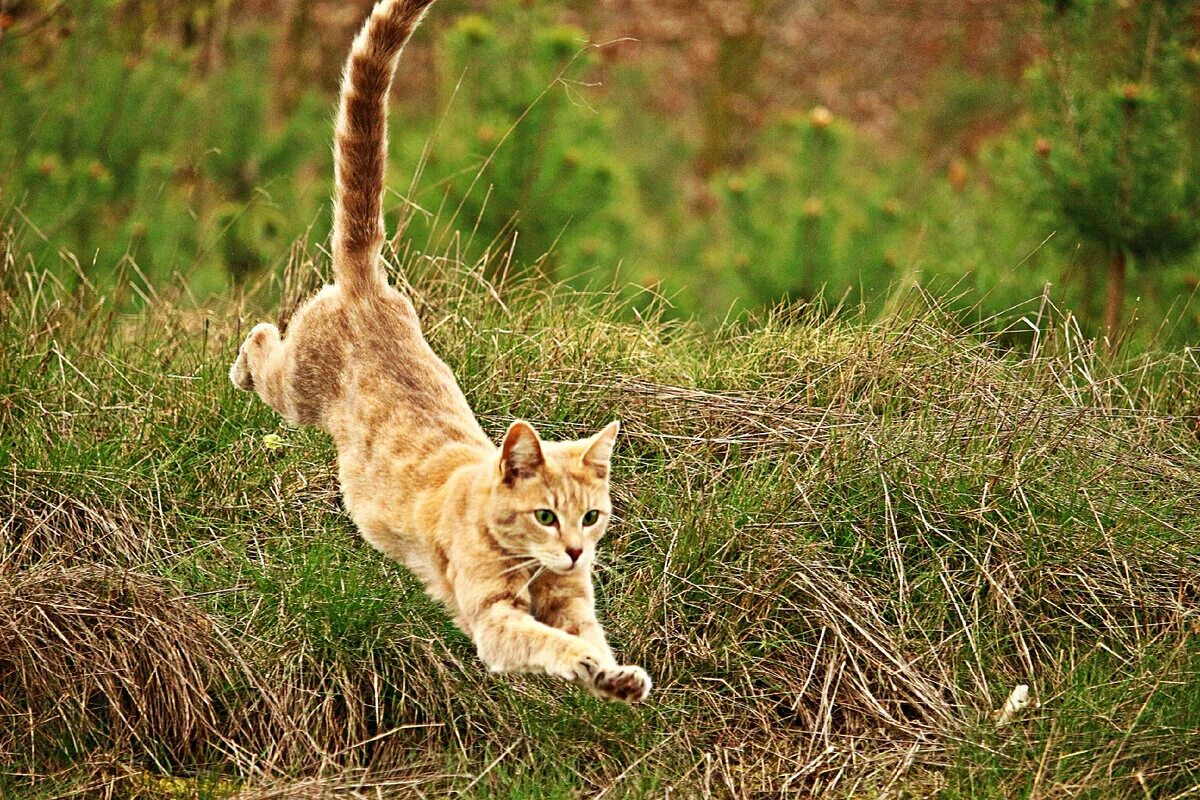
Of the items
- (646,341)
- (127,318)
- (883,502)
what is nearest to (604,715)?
(883,502)

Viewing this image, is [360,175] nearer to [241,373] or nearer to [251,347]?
[251,347]

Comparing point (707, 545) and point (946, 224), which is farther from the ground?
point (707, 545)

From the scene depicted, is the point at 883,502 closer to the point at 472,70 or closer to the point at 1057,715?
the point at 1057,715

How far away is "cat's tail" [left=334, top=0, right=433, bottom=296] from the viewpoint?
14.4 ft

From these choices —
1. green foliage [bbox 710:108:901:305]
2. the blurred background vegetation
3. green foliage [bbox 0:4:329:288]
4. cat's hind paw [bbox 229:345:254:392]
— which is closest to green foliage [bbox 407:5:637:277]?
the blurred background vegetation

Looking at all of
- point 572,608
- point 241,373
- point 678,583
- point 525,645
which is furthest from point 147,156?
point 525,645

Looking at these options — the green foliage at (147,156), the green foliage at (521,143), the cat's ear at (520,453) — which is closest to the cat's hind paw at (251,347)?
the cat's ear at (520,453)

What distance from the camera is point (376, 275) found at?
455cm

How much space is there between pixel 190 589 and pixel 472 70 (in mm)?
4494

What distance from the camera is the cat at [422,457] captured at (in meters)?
3.59

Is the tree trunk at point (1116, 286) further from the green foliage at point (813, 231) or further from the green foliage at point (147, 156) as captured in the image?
the green foliage at point (147, 156)

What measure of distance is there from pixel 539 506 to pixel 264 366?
155cm

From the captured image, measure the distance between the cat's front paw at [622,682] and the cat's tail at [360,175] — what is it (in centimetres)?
170

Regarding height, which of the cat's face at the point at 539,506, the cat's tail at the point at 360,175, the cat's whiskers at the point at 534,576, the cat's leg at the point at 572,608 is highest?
the cat's tail at the point at 360,175
